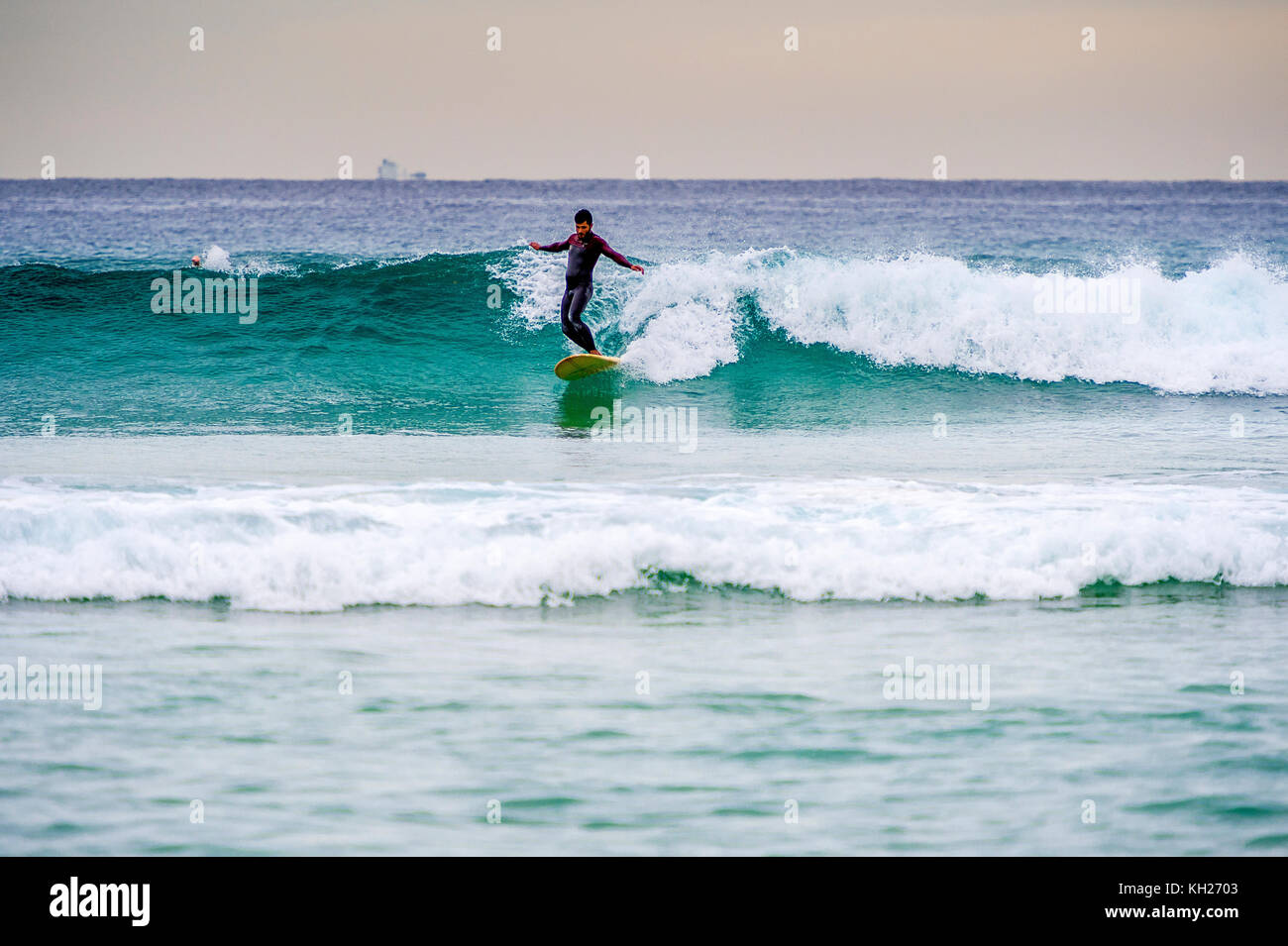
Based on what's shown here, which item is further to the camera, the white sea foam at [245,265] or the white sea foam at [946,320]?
the white sea foam at [245,265]

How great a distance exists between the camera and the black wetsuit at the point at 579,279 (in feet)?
43.5

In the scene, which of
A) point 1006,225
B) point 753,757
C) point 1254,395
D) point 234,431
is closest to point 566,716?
point 753,757

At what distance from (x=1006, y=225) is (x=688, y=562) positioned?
49380 millimetres

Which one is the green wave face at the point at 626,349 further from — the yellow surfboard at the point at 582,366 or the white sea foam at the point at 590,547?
the white sea foam at the point at 590,547

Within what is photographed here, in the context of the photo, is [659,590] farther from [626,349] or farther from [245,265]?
[245,265]

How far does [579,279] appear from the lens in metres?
13.5

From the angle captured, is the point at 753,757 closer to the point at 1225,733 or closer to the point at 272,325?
the point at 1225,733

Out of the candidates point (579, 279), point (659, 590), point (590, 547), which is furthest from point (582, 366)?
point (659, 590)

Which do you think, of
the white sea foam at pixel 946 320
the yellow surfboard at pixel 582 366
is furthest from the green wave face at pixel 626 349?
the yellow surfboard at pixel 582 366

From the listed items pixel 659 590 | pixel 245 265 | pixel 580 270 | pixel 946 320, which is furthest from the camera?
pixel 245 265

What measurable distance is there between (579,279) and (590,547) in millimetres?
6446

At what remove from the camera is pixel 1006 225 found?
5328cm

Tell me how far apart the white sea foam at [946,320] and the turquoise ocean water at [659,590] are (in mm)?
86

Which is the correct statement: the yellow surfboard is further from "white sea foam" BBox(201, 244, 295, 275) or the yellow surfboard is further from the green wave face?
"white sea foam" BBox(201, 244, 295, 275)
